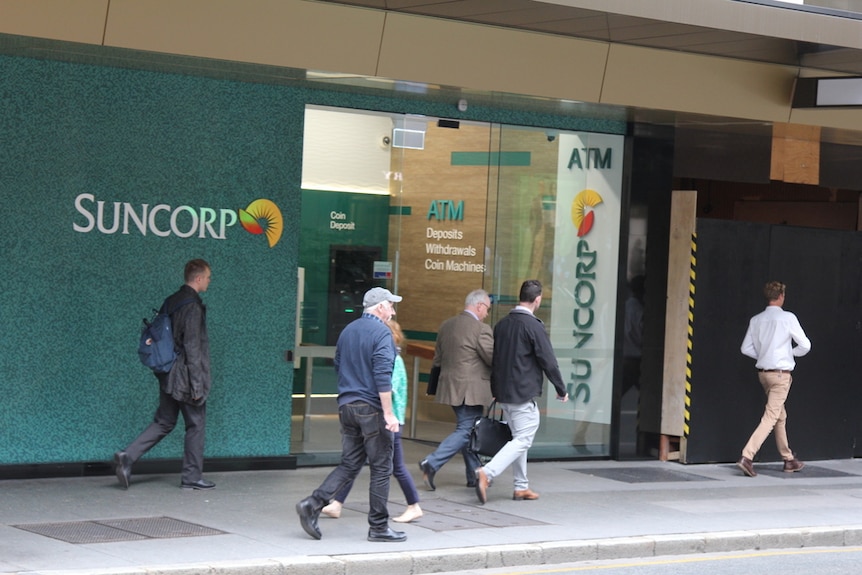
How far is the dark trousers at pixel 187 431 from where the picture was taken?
10.9m

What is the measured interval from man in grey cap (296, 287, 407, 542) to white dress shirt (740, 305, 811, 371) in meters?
5.93

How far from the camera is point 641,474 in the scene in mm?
13602

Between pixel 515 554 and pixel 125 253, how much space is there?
465 centimetres

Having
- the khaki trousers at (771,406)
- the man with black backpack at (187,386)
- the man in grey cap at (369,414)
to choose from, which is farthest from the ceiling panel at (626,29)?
the man in grey cap at (369,414)

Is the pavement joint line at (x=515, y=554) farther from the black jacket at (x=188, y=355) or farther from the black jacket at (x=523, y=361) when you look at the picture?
the black jacket at (x=188, y=355)

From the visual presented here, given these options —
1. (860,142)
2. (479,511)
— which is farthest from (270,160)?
(860,142)

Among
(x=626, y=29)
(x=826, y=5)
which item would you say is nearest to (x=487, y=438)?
(x=626, y=29)

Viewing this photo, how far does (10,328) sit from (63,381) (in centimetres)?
64

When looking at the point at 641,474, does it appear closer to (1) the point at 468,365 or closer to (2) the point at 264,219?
(1) the point at 468,365

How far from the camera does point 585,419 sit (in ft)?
47.5

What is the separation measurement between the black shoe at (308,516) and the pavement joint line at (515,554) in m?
0.52

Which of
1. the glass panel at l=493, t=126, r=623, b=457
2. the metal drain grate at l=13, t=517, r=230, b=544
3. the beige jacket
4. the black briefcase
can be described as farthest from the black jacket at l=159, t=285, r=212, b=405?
the glass panel at l=493, t=126, r=623, b=457

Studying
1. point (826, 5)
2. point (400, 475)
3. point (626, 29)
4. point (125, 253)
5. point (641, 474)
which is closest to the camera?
point (400, 475)

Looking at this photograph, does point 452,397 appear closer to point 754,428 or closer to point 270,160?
point 270,160
